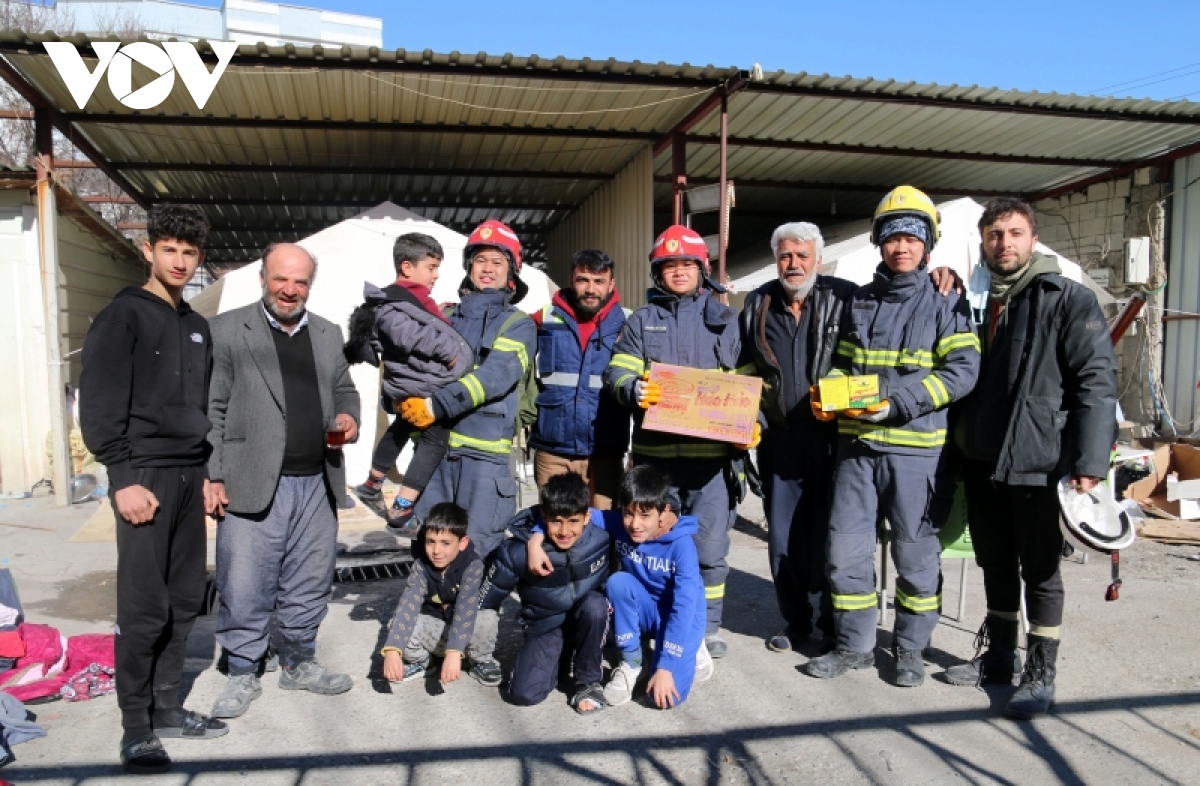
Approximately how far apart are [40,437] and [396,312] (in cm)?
741

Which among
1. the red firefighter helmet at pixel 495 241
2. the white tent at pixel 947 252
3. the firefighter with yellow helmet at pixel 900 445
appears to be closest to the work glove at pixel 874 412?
the firefighter with yellow helmet at pixel 900 445

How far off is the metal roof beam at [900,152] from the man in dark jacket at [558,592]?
6802 millimetres

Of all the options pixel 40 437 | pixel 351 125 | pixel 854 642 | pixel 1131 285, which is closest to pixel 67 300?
pixel 40 437

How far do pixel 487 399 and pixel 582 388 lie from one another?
0.54m

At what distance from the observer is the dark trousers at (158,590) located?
310 centimetres

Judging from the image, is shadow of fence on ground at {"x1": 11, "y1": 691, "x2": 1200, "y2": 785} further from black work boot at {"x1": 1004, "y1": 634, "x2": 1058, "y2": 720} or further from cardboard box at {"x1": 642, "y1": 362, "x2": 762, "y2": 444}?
cardboard box at {"x1": 642, "y1": 362, "x2": 762, "y2": 444}

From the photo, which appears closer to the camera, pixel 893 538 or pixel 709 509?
pixel 893 538

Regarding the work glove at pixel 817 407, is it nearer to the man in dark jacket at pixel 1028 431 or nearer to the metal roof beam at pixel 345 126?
the man in dark jacket at pixel 1028 431

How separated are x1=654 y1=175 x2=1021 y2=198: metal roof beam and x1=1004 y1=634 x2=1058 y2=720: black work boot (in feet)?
28.6

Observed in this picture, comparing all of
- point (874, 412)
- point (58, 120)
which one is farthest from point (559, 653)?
point (58, 120)

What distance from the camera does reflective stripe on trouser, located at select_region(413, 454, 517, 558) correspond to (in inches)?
158

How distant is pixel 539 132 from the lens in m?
9.35

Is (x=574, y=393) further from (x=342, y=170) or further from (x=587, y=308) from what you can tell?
(x=342, y=170)

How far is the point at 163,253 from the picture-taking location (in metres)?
3.17
